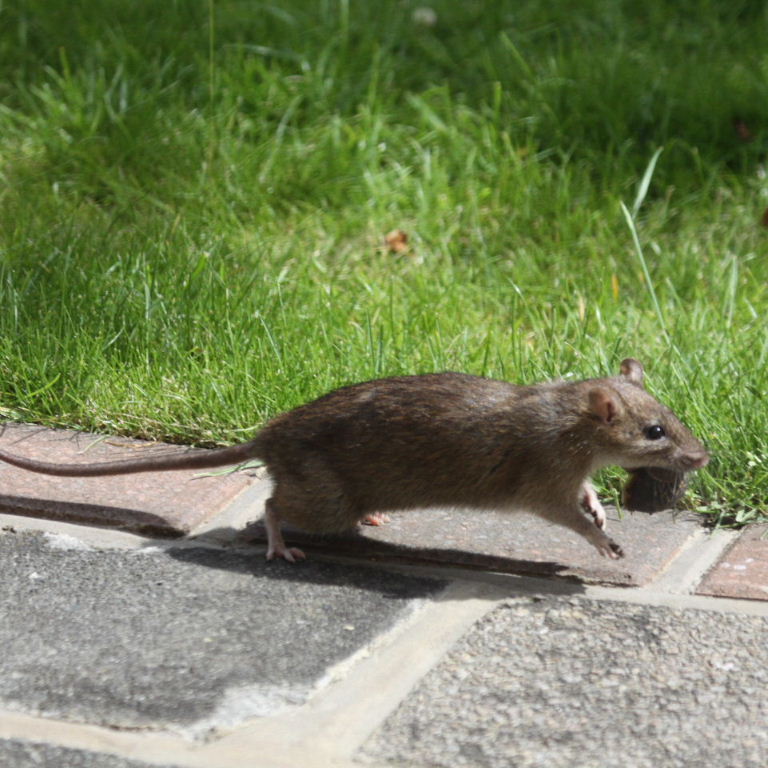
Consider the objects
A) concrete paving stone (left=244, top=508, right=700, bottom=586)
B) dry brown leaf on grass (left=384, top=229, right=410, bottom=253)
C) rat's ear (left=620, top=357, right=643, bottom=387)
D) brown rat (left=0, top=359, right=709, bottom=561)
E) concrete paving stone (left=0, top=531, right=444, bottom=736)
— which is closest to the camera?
concrete paving stone (left=0, top=531, right=444, bottom=736)

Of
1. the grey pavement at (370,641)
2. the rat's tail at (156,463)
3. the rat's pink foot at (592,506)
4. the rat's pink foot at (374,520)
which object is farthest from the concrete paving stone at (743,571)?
the rat's tail at (156,463)

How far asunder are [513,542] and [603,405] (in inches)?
15.9

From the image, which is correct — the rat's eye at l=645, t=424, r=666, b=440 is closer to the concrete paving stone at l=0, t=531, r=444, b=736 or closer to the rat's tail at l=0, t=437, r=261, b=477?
the concrete paving stone at l=0, t=531, r=444, b=736

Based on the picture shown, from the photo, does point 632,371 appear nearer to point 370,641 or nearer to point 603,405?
point 603,405

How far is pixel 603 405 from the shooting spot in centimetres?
339

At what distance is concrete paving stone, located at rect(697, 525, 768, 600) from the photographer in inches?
119

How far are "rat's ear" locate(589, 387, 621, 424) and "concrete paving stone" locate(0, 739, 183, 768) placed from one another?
150 centimetres

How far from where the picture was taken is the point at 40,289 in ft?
14.7

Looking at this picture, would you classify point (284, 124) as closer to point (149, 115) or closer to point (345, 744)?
point (149, 115)

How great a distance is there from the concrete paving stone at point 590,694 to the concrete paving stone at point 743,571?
136 millimetres

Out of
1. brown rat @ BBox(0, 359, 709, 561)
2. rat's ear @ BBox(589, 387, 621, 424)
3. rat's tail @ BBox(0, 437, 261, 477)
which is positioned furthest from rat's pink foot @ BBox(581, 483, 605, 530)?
rat's tail @ BBox(0, 437, 261, 477)

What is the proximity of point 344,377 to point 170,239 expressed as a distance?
119cm

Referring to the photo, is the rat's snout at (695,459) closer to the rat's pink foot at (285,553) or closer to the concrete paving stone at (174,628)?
the concrete paving stone at (174,628)

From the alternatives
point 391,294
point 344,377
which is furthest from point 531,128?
point 344,377
